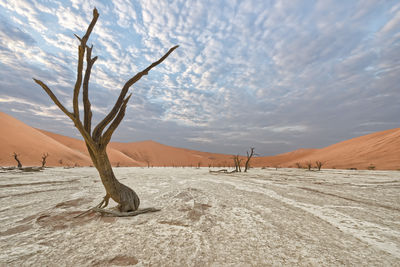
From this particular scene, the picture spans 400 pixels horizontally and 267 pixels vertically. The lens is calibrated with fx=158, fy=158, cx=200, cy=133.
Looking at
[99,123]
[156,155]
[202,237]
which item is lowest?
[202,237]

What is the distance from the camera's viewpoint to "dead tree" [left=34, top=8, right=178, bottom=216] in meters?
2.04

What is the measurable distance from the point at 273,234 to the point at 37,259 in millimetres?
2381

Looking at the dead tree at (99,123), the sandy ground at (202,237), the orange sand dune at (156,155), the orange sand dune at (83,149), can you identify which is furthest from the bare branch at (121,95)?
the orange sand dune at (156,155)

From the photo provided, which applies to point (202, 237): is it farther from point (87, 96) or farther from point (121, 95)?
point (87, 96)

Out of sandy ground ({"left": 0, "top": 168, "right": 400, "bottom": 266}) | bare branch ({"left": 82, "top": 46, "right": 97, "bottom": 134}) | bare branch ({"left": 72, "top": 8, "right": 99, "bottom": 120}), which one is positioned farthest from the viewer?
bare branch ({"left": 82, "top": 46, "right": 97, "bottom": 134})

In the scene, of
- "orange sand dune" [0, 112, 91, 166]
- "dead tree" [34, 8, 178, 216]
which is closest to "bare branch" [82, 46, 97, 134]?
"dead tree" [34, 8, 178, 216]

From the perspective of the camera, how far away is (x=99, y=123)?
2.32 m

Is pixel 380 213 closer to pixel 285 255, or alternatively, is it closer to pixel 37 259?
pixel 285 255

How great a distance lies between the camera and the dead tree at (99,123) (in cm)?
204

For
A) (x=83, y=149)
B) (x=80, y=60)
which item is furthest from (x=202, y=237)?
(x=83, y=149)

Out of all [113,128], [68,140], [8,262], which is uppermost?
[68,140]

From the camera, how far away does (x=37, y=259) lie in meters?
1.38

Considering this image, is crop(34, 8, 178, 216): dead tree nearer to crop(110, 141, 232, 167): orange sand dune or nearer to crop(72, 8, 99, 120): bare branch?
Result: crop(72, 8, 99, 120): bare branch

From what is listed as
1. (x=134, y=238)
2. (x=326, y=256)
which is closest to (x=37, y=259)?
(x=134, y=238)
